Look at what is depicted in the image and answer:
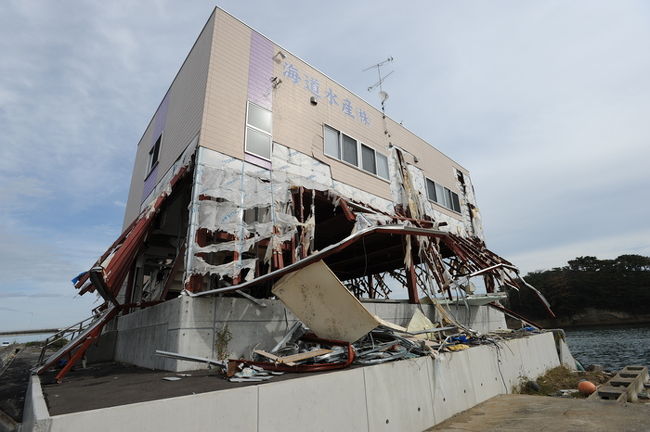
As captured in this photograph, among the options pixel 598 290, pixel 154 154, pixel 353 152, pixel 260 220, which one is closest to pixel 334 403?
pixel 260 220

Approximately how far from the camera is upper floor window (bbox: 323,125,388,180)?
39.2 ft

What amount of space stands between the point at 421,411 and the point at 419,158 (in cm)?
1309

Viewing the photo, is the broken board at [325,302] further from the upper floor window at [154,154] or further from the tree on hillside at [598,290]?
the tree on hillside at [598,290]

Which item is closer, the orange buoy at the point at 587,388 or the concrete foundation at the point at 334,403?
the concrete foundation at the point at 334,403

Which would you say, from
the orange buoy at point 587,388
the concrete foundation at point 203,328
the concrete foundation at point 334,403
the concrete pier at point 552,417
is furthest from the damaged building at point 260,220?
the orange buoy at point 587,388

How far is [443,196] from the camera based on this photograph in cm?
1764

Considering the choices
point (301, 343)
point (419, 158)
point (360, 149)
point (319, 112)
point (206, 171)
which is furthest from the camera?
point (419, 158)

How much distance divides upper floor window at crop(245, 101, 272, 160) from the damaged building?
4 centimetres

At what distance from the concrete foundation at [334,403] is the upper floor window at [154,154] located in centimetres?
1029

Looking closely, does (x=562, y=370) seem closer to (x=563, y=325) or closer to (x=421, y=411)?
(x=421, y=411)

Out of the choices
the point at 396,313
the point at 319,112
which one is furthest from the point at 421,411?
the point at 319,112

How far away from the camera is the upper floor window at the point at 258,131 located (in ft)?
30.8

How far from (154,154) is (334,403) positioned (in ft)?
41.6

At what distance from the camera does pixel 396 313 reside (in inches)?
412
